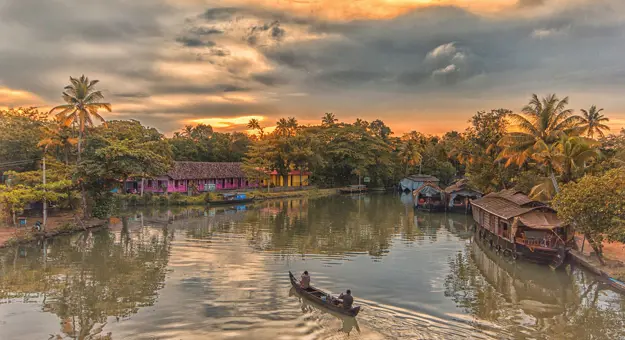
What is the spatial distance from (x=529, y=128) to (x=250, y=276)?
982 inches

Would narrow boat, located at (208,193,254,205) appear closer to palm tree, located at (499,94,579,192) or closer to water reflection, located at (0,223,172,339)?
water reflection, located at (0,223,172,339)

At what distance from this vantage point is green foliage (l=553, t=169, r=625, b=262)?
19.9 metres

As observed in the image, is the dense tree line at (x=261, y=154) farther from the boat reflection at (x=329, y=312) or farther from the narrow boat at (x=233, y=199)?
the boat reflection at (x=329, y=312)

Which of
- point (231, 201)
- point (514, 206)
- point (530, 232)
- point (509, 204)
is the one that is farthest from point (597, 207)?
point (231, 201)

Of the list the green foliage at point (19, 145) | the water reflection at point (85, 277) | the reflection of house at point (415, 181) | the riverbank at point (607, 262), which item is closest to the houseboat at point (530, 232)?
the riverbank at point (607, 262)

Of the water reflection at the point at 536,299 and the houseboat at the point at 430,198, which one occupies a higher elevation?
the houseboat at the point at 430,198

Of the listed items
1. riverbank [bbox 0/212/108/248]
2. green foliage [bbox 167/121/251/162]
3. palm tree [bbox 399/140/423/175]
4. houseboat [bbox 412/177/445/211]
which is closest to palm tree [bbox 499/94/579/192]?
houseboat [bbox 412/177/445/211]

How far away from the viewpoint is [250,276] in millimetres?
21750

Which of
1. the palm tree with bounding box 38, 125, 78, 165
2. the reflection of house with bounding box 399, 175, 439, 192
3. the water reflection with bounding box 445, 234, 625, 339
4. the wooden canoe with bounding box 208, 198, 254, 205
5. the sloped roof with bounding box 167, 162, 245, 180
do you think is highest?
the palm tree with bounding box 38, 125, 78, 165

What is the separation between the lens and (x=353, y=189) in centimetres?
8112

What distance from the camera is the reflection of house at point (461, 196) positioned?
47531 millimetres

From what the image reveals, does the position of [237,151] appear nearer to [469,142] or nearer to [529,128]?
[469,142]

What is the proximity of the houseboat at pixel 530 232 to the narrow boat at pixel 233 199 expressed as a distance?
35.9 meters

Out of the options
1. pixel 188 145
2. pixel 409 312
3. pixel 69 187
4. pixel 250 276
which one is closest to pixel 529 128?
pixel 409 312
